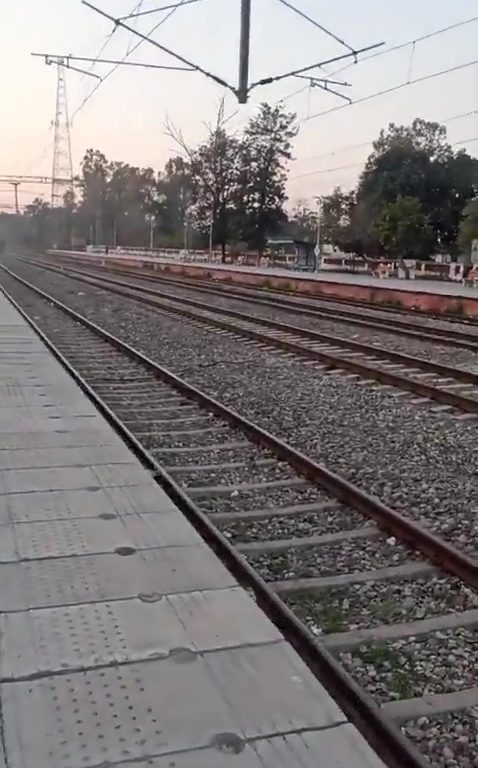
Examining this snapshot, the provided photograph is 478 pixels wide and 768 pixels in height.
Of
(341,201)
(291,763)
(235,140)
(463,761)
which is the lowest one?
(463,761)

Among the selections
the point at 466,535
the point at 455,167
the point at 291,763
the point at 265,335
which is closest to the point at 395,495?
the point at 466,535

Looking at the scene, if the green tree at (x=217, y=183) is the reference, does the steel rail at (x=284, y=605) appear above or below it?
below

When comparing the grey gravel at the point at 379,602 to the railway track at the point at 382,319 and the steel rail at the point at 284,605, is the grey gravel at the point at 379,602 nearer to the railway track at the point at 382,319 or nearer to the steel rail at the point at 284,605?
the steel rail at the point at 284,605

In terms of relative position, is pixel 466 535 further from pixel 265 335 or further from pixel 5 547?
pixel 265 335

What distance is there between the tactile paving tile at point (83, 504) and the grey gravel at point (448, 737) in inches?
83.9

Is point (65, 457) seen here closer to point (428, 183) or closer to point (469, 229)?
point (469, 229)

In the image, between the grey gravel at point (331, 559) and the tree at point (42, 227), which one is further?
the tree at point (42, 227)

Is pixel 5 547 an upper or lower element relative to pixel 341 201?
lower

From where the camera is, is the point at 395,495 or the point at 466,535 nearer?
the point at 466,535

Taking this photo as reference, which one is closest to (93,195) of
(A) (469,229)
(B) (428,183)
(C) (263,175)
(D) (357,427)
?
(C) (263,175)

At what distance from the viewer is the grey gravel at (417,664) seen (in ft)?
10.4

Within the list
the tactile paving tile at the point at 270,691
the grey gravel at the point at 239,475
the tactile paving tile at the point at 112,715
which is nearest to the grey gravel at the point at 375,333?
the grey gravel at the point at 239,475

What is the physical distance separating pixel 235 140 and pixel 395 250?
15.9 meters

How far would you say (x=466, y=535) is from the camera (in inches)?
188
